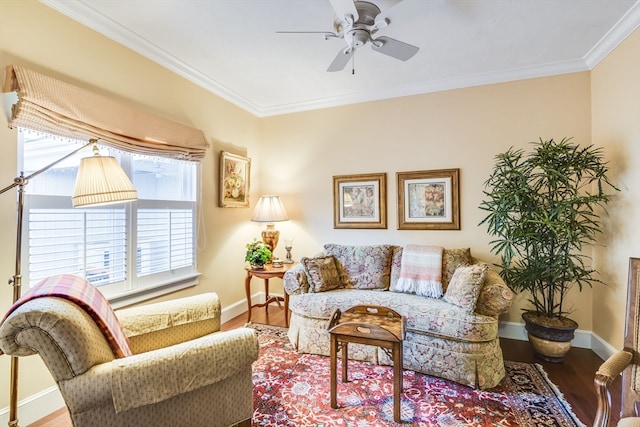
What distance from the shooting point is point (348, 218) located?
3736mm

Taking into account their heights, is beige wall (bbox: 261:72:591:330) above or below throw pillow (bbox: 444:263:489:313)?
above

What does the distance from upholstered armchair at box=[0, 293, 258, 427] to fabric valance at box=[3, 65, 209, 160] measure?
1.24m

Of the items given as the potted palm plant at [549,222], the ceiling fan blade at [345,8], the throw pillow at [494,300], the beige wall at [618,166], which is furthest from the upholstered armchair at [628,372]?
the ceiling fan blade at [345,8]

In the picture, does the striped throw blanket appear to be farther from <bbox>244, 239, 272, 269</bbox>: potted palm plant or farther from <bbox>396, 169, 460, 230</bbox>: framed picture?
<bbox>244, 239, 272, 269</bbox>: potted palm plant

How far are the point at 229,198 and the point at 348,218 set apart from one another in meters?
1.48

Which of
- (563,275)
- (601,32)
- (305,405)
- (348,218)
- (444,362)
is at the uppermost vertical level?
(601,32)

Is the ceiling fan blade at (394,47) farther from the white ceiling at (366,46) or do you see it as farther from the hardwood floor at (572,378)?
the hardwood floor at (572,378)

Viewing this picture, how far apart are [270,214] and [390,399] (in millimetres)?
2312

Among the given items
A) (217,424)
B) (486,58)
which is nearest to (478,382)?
(217,424)

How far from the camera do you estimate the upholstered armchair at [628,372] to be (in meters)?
1.22

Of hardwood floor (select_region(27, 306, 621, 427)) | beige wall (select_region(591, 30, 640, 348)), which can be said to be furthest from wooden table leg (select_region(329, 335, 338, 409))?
beige wall (select_region(591, 30, 640, 348))

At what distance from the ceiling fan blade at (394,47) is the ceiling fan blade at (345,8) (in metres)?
0.27

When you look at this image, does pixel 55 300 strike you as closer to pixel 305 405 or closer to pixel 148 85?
pixel 305 405

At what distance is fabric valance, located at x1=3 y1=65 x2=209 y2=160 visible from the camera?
1.75 m
